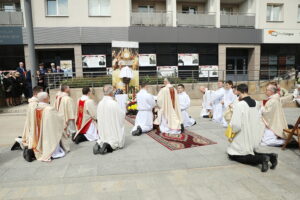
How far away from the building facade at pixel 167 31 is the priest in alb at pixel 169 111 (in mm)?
9933

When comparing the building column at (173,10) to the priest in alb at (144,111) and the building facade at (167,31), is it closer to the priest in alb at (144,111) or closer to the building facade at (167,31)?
the building facade at (167,31)

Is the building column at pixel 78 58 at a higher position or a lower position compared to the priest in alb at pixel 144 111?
higher

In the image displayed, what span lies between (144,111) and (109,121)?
6.43ft

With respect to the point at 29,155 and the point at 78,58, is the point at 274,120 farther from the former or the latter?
the point at 78,58

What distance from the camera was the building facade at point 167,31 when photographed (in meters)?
17.1

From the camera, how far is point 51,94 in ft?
42.1

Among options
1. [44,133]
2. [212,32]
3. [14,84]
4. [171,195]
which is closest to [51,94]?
[14,84]

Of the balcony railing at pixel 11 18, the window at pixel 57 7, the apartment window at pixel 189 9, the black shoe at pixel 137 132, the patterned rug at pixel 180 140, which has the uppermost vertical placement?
the apartment window at pixel 189 9

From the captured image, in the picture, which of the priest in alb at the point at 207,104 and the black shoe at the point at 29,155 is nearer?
the black shoe at the point at 29,155

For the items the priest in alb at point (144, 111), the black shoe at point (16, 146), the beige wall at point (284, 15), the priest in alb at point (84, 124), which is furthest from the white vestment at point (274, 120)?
the beige wall at point (284, 15)

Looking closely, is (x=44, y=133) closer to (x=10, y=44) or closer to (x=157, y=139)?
(x=157, y=139)

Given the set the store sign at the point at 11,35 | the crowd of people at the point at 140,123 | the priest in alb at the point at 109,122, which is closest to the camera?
the crowd of people at the point at 140,123

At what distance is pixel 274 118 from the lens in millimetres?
5941

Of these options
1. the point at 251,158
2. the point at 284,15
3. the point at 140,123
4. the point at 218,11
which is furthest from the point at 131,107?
the point at 284,15
